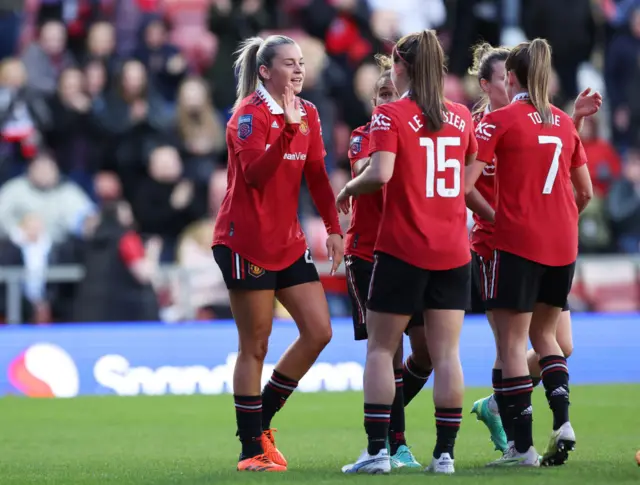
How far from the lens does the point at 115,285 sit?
542 inches

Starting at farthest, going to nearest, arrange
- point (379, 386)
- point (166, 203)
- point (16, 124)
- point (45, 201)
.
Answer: point (16, 124)
point (166, 203)
point (45, 201)
point (379, 386)

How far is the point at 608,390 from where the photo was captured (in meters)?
12.6

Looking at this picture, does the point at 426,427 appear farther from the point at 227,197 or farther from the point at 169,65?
the point at 169,65

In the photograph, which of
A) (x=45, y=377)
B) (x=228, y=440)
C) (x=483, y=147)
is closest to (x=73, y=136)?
(x=45, y=377)

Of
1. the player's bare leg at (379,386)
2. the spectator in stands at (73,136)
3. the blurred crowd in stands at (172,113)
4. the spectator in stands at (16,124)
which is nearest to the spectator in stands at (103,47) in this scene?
the blurred crowd in stands at (172,113)

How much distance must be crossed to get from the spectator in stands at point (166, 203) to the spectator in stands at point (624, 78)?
5623mm

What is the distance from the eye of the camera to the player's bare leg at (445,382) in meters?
6.71

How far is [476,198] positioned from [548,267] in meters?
0.54

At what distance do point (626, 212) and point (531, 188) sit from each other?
8.98 m

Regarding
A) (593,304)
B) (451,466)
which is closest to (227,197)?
(451,466)

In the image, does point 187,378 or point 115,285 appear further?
point 115,285

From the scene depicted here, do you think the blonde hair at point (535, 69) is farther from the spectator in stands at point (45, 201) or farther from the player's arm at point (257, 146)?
the spectator in stands at point (45, 201)

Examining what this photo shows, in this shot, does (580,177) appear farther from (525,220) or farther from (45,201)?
(45,201)

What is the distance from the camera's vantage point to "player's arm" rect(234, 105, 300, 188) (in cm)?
689
